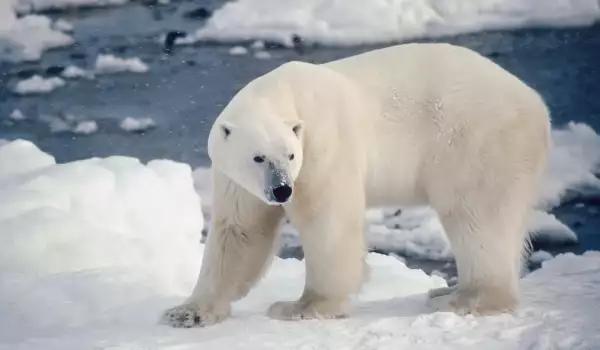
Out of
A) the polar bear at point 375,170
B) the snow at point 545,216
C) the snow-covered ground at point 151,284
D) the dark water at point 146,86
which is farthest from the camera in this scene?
the dark water at point 146,86

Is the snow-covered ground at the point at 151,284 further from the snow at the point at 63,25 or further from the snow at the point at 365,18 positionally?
the snow at the point at 365,18

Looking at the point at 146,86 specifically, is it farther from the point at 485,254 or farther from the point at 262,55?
the point at 485,254

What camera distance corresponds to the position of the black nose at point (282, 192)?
2057mm

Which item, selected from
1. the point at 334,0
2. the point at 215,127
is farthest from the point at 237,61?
the point at 215,127

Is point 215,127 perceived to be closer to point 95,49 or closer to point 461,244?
point 461,244

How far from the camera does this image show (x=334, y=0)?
10.4 ft

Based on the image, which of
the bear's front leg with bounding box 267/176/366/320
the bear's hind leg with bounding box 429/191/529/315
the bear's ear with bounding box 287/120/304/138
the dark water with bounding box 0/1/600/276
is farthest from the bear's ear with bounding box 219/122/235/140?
the dark water with bounding box 0/1/600/276

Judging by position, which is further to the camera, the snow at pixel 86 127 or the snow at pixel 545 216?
the snow at pixel 86 127

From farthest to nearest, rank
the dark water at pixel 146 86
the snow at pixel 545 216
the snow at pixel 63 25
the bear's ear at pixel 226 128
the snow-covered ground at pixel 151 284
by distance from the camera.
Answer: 1. the snow at pixel 63 25
2. the dark water at pixel 146 86
3. the snow at pixel 545 216
4. the bear's ear at pixel 226 128
5. the snow-covered ground at pixel 151 284

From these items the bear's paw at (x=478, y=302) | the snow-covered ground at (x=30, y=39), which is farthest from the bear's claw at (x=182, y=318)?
the snow-covered ground at (x=30, y=39)

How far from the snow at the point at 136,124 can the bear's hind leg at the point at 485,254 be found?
1410 millimetres

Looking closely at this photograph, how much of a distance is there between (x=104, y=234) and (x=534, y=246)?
1.82 m

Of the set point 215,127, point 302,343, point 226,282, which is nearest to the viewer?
point 302,343

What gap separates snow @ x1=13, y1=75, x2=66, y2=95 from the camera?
128 inches
